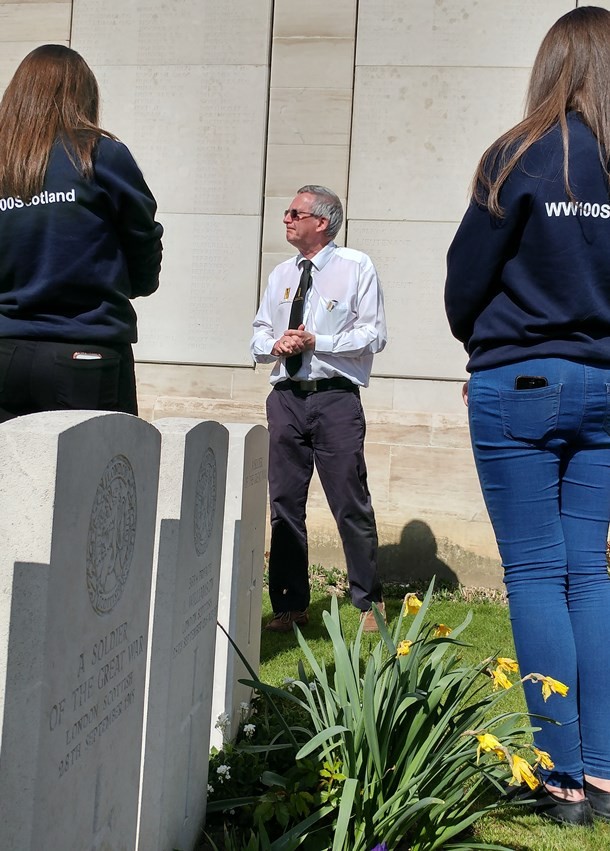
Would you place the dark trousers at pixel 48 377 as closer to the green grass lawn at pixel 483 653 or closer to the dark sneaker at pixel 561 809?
the green grass lawn at pixel 483 653

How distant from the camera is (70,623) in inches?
64.6

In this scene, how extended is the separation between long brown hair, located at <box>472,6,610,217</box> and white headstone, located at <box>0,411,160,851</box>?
133 centimetres

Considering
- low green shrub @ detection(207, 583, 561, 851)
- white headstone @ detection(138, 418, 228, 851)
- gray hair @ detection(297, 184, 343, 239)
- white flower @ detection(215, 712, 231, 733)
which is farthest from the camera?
gray hair @ detection(297, 184, 343, 239)

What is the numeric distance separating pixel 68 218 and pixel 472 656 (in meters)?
2.75

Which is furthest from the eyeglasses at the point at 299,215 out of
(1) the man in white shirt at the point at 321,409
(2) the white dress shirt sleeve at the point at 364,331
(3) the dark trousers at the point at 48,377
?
(3) the dark trousers at the point at 48,377

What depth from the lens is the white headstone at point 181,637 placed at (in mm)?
2352

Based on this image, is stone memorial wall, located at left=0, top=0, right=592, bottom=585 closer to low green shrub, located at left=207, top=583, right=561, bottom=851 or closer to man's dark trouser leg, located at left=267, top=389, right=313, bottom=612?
man's dark trouser leg, located at left=267, top=389, right=313, bottom=612

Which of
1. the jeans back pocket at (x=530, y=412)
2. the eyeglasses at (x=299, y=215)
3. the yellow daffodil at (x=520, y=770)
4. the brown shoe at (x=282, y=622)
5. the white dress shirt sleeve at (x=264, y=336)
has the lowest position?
the yellow daffodil at (x=520, y=770)

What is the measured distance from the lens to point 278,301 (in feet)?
17.4

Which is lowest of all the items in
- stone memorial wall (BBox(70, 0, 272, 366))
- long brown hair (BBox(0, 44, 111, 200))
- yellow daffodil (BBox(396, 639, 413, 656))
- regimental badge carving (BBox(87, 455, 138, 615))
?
yellow daffodil (BBox(396, 639, 413, 656))

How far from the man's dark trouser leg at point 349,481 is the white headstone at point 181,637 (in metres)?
2.24

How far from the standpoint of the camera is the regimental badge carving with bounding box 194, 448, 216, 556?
2.59 meters

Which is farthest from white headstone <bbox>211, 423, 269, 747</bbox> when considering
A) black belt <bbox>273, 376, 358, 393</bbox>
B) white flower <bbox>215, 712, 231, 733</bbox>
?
black belt <bbox>273, 376, 358, 393</bbox>

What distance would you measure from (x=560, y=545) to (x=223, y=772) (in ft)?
3.97
